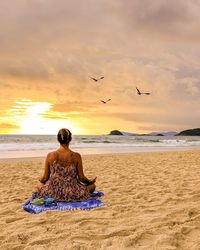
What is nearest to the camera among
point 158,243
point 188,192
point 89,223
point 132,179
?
point 158,243

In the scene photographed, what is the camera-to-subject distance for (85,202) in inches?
249

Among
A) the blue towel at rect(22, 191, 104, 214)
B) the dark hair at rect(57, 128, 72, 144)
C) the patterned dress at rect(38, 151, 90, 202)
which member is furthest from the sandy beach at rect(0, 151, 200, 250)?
the dark hair at rect(57, 128, 72, 144)

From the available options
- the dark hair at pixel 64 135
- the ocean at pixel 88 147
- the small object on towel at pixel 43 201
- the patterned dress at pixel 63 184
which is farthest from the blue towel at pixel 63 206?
the ocean at pixel 88 147

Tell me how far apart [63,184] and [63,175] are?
17 cm

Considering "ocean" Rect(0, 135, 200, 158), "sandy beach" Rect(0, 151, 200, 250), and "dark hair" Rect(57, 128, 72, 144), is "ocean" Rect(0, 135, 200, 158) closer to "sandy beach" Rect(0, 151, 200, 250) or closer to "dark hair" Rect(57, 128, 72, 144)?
"sandy beach" Rect(0, 151, 200, 250)

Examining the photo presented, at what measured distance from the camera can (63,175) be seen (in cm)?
645

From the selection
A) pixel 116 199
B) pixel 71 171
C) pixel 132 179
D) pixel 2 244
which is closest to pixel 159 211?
pixel 116 199

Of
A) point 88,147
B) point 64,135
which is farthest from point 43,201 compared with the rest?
point 88,147

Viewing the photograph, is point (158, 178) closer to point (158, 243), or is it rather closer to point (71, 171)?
point (71, 171)

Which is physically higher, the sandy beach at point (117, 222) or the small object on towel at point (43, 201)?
the small object on towel at point (43, 201)

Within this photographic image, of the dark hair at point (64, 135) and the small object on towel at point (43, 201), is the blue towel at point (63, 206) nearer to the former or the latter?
the small object on towel at point (43, 201)

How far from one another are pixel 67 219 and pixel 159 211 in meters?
1.58

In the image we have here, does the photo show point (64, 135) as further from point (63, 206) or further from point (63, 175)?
point (63, 206)

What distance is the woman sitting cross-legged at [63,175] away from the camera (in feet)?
21.0
